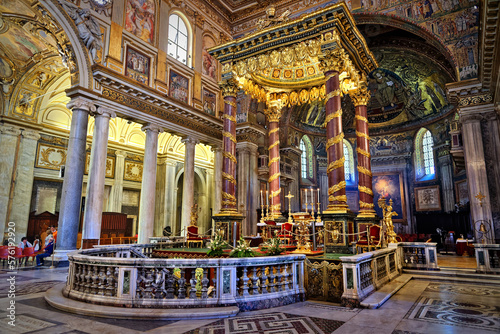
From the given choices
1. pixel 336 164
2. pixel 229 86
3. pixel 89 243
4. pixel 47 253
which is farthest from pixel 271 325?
pixel 47 253

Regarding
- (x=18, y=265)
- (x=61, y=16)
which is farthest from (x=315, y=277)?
(x=61, y=16)

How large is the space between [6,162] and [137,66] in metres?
7.08

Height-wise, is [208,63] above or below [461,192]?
above

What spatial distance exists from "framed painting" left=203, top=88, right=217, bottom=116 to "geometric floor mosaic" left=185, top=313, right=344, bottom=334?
13291 mm

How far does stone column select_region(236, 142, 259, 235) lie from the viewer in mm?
16578

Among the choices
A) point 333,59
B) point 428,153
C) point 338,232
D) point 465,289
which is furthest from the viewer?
point 428,153

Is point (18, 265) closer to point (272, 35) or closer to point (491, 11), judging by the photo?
point (272, 35)

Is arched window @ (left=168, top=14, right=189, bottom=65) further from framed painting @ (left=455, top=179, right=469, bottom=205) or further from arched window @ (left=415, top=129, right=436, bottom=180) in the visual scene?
framed painting @ (left=455, top=179, right=469, bottom=205)

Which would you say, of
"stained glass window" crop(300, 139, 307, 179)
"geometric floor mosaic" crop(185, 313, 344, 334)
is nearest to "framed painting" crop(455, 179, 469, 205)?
"stained glass window" crop(300, 139, 307, 179)

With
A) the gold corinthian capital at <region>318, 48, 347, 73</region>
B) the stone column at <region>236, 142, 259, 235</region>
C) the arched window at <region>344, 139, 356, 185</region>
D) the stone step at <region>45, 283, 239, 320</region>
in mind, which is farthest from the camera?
the arched window at <region>344, 139, 356, 185</region>

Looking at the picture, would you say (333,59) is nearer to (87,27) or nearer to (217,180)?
(87,27)

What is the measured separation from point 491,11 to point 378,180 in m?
15.2

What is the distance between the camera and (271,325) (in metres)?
3.94

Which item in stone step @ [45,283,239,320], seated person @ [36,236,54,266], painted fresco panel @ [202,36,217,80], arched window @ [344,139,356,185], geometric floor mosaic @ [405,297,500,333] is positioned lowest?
geometric floor mosaic @ [405,297,500,333]
